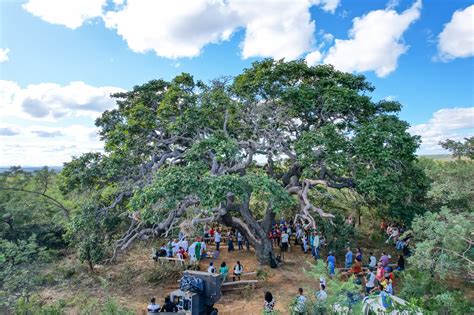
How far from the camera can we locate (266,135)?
12.0m

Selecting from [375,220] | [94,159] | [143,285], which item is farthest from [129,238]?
[375,220]

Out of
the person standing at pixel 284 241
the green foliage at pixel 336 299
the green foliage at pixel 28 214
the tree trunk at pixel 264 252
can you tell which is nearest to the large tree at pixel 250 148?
the tree trunk at pixel 264 252

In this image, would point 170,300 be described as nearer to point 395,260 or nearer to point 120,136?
point 120,136

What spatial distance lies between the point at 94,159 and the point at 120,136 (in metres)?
1.53

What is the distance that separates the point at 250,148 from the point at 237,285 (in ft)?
16.2

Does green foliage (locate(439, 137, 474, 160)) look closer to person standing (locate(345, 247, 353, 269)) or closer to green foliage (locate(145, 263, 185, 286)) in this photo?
person standing (locate(345, 247, 353, 269))

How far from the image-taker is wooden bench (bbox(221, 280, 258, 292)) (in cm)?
986

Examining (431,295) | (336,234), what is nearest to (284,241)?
(336,234)

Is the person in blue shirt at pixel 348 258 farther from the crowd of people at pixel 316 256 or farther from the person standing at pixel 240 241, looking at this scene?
the person standing at pixel 240 241

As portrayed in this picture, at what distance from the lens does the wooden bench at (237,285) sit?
9.86 m

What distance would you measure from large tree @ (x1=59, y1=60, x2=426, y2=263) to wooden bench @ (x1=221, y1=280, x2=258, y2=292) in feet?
7.17

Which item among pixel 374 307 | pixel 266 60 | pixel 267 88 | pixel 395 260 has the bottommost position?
pixel 395 260

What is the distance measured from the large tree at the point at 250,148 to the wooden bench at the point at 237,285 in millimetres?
2184

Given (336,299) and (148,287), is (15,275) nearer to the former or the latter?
(148,287)
